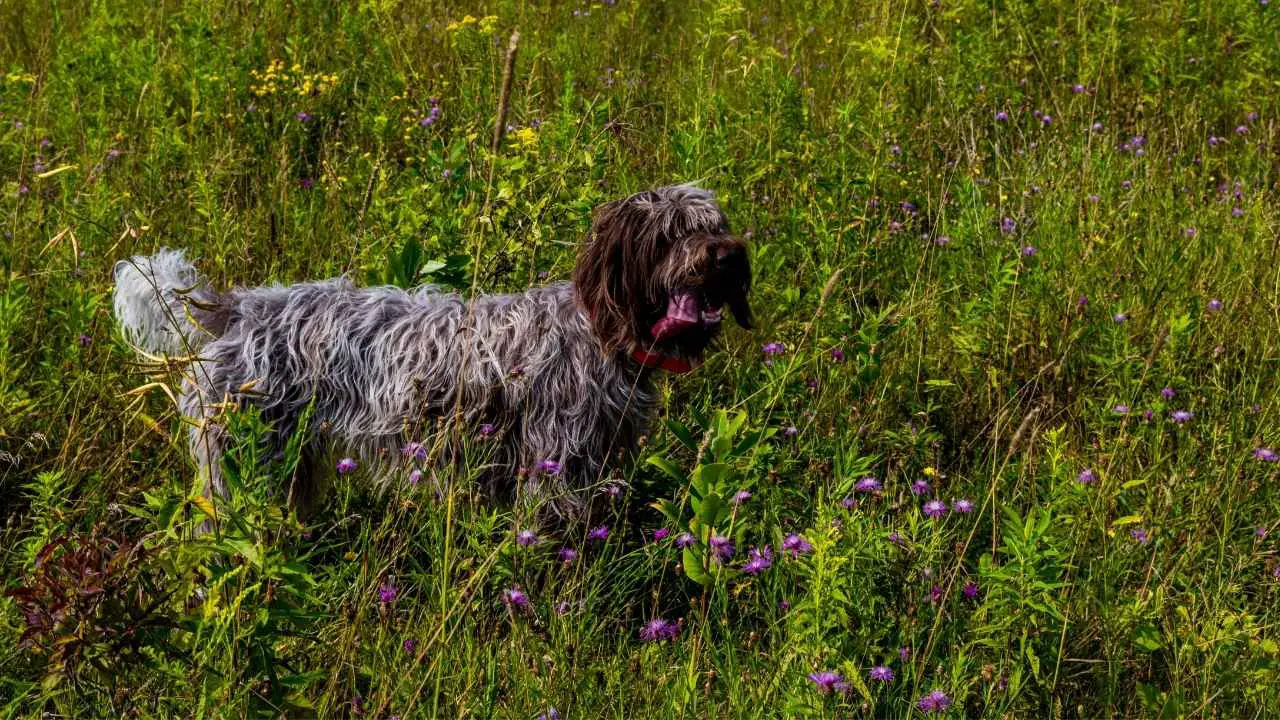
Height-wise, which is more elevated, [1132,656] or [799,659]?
[799,659]

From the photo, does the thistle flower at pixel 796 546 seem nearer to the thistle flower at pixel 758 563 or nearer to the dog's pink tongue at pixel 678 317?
the thistle flower at pixel 758 563

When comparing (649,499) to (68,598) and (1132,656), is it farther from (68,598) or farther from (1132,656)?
(68,598)

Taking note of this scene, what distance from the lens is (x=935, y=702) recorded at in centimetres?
272

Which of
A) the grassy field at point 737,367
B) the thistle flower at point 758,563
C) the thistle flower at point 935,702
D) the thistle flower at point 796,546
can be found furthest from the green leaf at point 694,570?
the thistle flower at point 935,702

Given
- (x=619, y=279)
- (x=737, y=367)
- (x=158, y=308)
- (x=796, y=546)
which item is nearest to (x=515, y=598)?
(x=796, y=546)

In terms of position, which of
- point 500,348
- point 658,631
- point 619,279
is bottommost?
point 658,631

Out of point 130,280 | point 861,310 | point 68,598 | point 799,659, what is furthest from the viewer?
point 861,310

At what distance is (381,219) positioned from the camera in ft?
16.8

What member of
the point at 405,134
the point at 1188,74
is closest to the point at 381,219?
the point at 405,134

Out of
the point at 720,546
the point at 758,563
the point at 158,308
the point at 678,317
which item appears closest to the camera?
the point at 720,546

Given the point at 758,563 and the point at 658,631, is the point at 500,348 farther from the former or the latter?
the point at 758,563

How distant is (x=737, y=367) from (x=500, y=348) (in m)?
0.89

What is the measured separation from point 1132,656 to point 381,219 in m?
3.33

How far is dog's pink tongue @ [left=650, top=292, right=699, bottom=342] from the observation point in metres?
4.04
